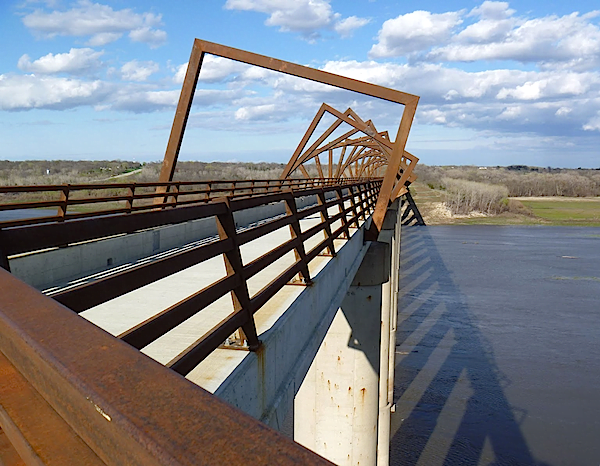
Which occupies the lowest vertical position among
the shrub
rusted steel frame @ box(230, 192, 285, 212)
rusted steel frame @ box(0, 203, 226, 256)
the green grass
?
the green grass

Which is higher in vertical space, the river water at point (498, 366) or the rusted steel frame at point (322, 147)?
the rusted steel frame at point (322, 147)

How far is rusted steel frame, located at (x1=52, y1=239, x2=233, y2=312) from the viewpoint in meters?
2.16

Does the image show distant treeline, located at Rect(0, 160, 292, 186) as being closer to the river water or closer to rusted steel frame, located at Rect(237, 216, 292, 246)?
the river water

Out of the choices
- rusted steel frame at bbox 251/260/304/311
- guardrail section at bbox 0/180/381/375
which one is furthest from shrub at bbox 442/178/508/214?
guardrail section at bbox 0/180/381/375

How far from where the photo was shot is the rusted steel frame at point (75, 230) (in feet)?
6.41

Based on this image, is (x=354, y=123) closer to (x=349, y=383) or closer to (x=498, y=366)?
(x=349, y=383)

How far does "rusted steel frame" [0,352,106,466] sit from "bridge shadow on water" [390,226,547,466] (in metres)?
19.8

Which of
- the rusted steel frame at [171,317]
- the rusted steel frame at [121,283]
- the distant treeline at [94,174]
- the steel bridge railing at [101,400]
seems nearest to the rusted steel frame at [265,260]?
the rusted steel frame at [171,317]

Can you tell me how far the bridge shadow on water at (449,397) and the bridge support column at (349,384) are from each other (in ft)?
18.8

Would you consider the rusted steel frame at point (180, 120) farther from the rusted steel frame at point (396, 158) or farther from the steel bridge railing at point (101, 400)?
the steel bridge railing at point (101, 400)

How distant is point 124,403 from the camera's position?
0.94 meters

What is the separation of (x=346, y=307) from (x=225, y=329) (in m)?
11.9

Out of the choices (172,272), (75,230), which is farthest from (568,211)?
(75,230)

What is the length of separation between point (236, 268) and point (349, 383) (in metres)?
11.9
